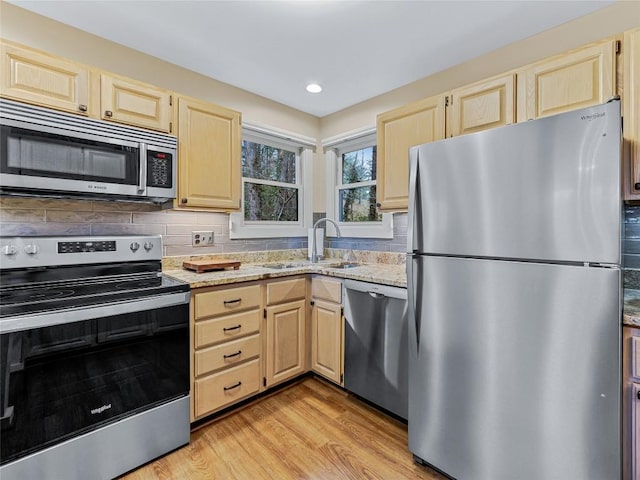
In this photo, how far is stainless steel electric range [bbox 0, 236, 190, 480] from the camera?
1.30m

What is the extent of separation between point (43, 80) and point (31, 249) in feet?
2.76

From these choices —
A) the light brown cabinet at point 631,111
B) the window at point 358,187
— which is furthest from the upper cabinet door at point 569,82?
the window at point 358,187

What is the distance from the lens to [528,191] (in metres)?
1.24

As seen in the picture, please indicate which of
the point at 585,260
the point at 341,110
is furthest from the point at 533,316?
the point at 341,110

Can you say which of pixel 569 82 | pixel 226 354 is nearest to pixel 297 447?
pixel 226 354

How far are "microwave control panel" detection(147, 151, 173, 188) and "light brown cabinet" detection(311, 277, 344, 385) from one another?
122cm

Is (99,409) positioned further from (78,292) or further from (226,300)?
(226,300)

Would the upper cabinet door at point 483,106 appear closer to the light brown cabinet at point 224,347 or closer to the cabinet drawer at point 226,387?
the light brown cabinet at point 224,347

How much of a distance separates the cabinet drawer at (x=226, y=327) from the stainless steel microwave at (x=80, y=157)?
830 mm

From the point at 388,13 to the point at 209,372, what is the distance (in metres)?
2.31

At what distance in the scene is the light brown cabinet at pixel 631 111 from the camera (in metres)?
1.36

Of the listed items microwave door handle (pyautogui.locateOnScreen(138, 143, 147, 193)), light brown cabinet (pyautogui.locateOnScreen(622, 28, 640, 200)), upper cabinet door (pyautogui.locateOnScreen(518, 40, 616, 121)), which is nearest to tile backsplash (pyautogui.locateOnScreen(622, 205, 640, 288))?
light brown cabinet (pyautogui.locateOnScreen(622, 28, 640, 200))

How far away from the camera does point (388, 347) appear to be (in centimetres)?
193

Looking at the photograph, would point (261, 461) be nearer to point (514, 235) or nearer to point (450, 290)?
point (450, 290)
